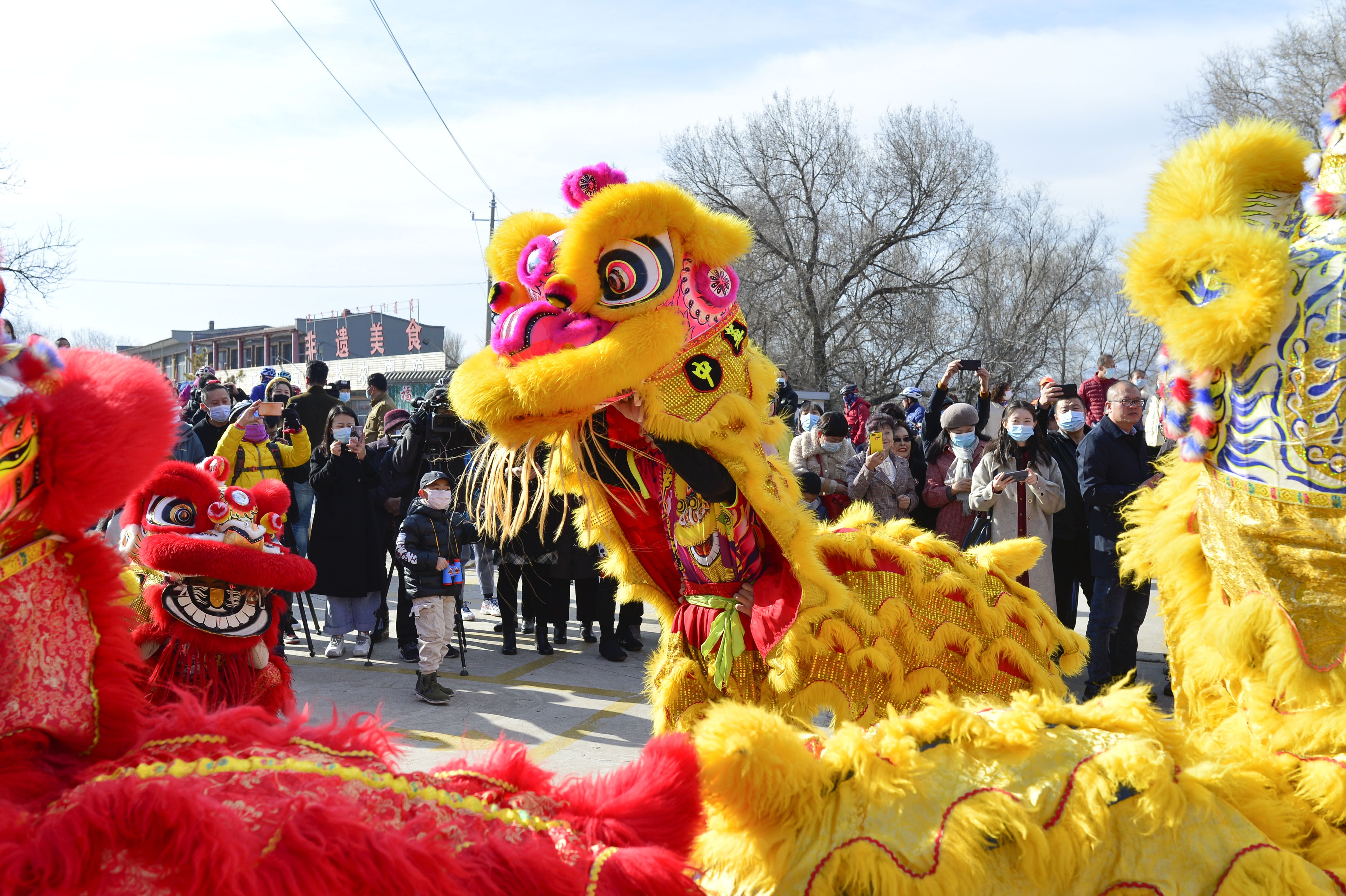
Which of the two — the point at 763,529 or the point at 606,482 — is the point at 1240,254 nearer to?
the point at 763,529

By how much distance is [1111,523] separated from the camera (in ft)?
17.3

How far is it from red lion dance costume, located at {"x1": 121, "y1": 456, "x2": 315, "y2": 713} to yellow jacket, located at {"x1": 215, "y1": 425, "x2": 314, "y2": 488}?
3437 millimetres

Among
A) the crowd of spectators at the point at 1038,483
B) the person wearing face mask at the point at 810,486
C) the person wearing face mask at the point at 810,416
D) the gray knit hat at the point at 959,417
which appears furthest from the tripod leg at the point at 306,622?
the gray knit hat at the point at 959,417

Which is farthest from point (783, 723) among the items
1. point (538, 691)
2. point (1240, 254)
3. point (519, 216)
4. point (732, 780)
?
point (538, 691)

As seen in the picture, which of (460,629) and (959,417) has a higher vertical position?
(959,417)

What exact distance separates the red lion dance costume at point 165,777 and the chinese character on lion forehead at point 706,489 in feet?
4.25

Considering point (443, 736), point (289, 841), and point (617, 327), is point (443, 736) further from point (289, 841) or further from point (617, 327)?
point (289, 841)

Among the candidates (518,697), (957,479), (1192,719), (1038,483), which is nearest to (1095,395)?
(957,479)

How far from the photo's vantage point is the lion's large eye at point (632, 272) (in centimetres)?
278

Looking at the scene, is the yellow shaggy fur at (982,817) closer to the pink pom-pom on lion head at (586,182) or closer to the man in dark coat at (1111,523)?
the pink pom-pom on lion head at (586,182)

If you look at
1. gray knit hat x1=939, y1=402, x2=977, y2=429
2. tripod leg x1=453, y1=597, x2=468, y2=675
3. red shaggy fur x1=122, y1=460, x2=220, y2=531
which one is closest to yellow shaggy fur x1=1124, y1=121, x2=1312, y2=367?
red shaggy fur x1=122, y1=460, x2=220, y2=531

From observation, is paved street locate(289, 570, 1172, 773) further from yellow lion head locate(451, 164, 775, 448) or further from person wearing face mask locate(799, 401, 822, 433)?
person wearing face mask locate(799, 401, 822, 433)

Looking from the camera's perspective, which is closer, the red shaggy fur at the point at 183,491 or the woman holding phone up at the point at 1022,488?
the red shaggy fur at the point at 183,491

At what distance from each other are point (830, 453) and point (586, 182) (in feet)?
14.5
